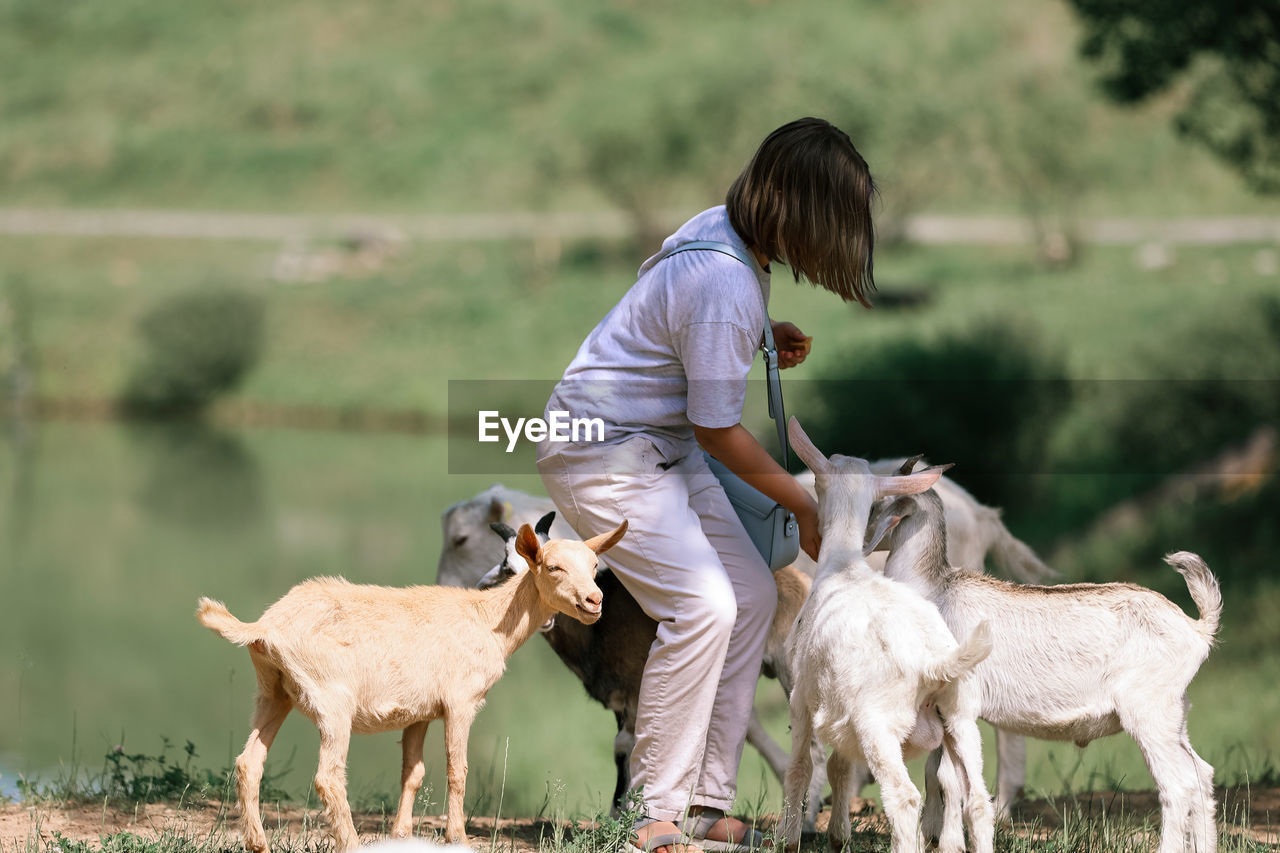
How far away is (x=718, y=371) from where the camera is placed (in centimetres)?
443

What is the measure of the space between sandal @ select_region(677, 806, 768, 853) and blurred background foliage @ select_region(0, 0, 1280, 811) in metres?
2.37

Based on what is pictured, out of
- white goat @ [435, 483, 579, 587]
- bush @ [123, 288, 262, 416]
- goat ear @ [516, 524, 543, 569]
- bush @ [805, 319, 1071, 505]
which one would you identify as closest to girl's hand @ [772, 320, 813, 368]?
goat ear @ [516, 524, 543, 569]

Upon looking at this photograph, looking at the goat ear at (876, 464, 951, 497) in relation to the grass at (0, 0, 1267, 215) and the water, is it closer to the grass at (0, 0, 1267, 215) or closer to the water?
the water

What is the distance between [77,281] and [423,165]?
1754 centimetres

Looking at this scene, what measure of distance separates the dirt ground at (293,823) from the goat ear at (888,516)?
4.24ft

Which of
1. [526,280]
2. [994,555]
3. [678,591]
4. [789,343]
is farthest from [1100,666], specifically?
[526,280]

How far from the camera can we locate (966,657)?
4031mm

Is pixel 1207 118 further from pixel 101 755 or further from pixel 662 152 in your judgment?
pixel 662 152

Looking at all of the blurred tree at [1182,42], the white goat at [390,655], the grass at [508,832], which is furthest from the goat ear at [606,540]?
the blurred tree at [1182,42]

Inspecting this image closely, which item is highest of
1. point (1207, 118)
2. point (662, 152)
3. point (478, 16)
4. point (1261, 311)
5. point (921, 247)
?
point (478, 16)

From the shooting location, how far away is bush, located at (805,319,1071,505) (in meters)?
17.4

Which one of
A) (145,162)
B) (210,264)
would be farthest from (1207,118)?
(145,162)

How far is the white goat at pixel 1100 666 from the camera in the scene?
14.1 feet

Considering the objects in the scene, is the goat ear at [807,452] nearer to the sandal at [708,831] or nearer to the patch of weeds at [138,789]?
the sandal at [708,831]
